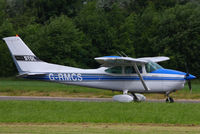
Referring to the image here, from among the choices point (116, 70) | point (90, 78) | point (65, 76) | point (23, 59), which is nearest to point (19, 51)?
point (23, 59)

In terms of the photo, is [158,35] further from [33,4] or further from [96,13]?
[33,4]

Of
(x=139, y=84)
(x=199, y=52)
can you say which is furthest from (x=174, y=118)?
(x=199, y=52)

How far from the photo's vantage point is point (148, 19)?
5322 cm

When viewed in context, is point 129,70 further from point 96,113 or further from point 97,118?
point 97,118

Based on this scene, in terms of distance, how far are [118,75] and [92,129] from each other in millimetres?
9110

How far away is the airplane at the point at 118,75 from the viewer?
69.2 feet

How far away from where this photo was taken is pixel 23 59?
73.5ft

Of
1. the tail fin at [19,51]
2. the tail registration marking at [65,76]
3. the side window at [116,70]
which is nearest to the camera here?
the side window at [116,70]

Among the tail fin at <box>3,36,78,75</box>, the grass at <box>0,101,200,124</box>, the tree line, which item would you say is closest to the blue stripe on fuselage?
the tail fin at <box>3,36,78,75</box>

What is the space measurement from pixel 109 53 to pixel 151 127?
114 ft

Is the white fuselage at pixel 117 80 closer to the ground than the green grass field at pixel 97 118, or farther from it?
closer to the ground

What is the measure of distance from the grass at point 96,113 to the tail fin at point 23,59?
15.3 feet

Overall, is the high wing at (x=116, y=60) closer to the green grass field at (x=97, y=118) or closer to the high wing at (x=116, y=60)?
the high wing at (x=116, y=60)

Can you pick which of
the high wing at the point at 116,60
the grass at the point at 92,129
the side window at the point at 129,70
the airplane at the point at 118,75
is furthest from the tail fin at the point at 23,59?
the grass at the point at 92,129
